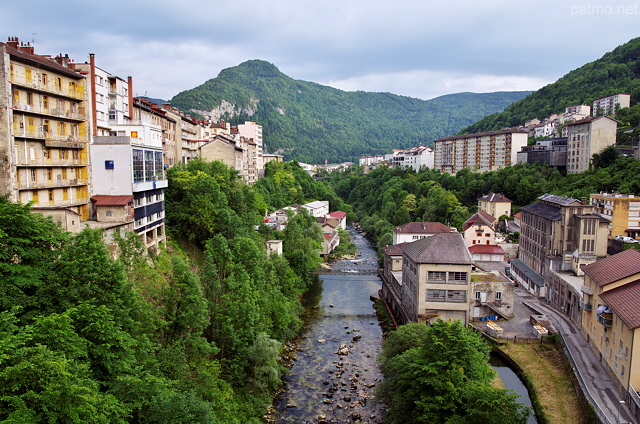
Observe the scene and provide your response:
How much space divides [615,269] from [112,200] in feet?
103

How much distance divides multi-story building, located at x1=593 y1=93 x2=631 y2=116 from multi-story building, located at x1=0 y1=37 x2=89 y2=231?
100532mm

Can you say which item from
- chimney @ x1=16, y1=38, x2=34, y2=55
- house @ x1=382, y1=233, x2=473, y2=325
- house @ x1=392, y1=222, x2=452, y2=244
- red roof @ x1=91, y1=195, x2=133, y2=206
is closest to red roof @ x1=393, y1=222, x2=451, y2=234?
house @ x1=392, y1=222, x2=452, y2=244

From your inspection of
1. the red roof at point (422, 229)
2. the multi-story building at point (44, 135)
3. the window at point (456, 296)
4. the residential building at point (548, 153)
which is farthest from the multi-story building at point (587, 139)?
the multi-story building at point (44, 135)

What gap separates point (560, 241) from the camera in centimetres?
4206

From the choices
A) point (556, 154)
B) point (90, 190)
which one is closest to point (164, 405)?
point (90, 190)

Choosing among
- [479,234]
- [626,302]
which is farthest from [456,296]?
[479,234]

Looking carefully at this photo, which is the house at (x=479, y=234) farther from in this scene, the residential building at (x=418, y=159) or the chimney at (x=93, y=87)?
the residential building at (x=418, y=159)

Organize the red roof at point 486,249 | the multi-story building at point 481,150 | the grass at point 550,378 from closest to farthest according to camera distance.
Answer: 1. the grass at point 550,378
2. the red roof at point 486,249
3. the multi-story building at point 481,150

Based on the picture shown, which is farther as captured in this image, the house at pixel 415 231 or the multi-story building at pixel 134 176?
the house at pixel 415 231

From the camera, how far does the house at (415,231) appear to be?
58438 millimetres

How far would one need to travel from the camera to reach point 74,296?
52.7 ft

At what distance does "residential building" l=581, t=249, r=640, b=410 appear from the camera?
73.8ft

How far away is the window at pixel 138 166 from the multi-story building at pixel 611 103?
97330mm

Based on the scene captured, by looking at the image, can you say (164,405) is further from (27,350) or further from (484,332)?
(484,332)
